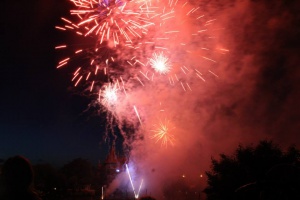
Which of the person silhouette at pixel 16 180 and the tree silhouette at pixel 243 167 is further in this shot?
Answer: the tree silhouette at pixel 243 167

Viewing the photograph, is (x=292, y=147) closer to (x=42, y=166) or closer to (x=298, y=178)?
(x=298, y=178)

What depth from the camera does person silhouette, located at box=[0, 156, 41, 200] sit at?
2811mm

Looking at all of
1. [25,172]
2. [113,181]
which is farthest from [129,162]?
[25,172]

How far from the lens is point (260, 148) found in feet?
53.2

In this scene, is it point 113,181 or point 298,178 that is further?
point 113,181

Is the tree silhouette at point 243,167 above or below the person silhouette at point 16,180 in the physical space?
above

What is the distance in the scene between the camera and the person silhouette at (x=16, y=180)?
281 centimetres

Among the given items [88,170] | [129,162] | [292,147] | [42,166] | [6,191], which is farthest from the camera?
[88,170]

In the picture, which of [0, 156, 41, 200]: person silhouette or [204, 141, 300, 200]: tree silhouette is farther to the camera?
[204, 141, 300, 200]: tree silhouette

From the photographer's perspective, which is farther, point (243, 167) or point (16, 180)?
point (243, 167)

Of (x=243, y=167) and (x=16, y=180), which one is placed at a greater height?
(x=243, y=167)

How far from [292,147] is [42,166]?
5062cm

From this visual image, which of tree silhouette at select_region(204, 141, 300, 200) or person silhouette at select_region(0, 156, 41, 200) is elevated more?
tree silhouette at select_region(204, 141, 300, 200)

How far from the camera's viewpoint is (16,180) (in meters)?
2.84
